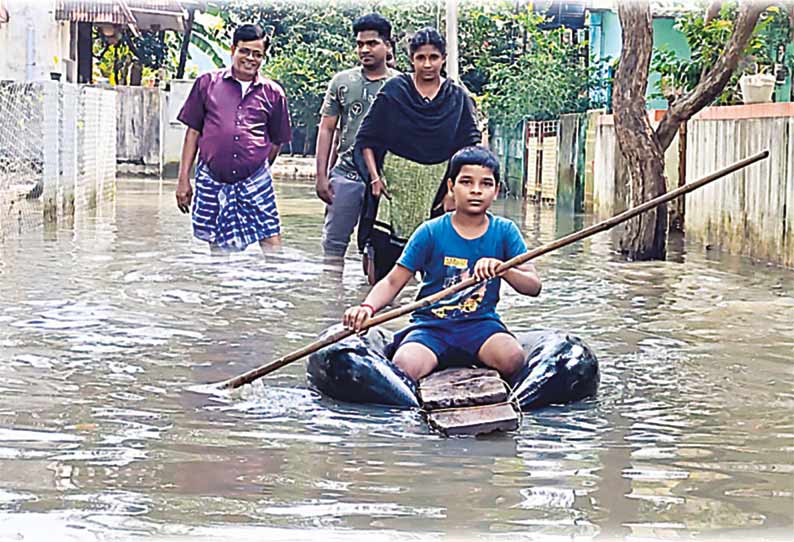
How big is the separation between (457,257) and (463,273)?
8 centimetres

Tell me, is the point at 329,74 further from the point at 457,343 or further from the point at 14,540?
the point at 14,540

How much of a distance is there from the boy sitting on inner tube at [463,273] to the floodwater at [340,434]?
42 cm

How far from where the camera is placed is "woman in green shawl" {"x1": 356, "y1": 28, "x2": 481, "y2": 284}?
8.81m

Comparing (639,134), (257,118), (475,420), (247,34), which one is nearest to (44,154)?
(639,134)

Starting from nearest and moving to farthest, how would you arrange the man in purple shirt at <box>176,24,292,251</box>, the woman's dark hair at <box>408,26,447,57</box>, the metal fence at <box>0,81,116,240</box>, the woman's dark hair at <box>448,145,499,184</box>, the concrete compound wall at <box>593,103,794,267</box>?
the woman's dark hair at <box>448,145,499,184</box>
the woman's dark hair at <box>408,26,447,57</box>
the man in purple shirt at <box>176,24,292,251</box>
the concrete compound wall at <box>593,103,794,267</box>
the metal fence at <box>0,81,116,240</box>

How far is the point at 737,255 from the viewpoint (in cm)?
1376

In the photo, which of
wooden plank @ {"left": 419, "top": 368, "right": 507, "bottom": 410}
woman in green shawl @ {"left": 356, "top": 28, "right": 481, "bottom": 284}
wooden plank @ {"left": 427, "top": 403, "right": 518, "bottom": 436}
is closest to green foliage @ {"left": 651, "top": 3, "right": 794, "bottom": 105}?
woman in green shawl @ {"left": 356, "top": 28, "right": 481, "bottom": 284}

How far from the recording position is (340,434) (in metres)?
5.82

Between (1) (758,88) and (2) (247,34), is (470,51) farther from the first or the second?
(2) (247,34)

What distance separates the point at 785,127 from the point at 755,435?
279 inches

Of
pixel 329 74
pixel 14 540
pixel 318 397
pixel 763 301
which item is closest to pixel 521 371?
pixel 318 397

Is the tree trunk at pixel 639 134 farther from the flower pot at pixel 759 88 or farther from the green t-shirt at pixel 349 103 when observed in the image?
the green t-shirt at pixel 349 103

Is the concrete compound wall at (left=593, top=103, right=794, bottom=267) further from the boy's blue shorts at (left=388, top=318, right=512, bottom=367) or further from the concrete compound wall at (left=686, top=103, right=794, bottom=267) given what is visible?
the boy's blue shorts at (left=388, top=318, right=512, bottom=367)

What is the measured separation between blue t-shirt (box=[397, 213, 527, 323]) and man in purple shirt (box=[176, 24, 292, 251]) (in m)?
3.32
